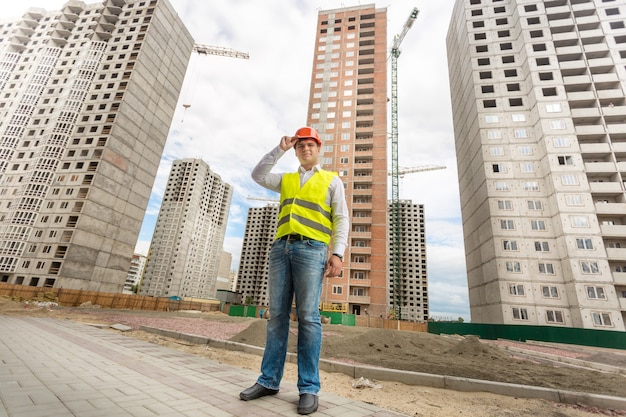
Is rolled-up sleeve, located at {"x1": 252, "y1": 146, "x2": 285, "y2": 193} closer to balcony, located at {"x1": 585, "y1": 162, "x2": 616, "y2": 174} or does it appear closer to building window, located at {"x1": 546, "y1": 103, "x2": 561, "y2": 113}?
balcony, located at {"x1": 585, "y1": 162, "x2": 616, "y2": 174}

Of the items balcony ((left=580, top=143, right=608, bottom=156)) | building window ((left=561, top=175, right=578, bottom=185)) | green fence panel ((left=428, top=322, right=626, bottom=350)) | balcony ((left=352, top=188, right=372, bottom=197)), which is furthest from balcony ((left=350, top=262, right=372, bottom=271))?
balcony ((left=580, top=143, right=608, bottom=156))

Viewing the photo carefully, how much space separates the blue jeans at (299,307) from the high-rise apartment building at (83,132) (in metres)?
40.9

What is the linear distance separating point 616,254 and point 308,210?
1480 inches

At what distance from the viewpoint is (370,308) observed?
39219 mm

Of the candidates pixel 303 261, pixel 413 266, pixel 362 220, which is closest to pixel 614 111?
pixel 362 220

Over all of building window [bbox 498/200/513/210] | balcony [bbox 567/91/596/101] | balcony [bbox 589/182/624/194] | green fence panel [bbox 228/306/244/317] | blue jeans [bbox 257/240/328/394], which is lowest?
green fence panel [bbox 228/306/244/317]

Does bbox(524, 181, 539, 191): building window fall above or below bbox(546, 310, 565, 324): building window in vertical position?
above

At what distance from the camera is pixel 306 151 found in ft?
10.3

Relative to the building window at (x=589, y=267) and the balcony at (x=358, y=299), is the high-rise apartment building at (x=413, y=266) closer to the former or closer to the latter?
the balcony at (x=358, y=299)

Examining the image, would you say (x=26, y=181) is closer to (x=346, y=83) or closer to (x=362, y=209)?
(x=362, y=209)

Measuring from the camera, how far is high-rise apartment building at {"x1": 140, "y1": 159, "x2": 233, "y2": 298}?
293 feet

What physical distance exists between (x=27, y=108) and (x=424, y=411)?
223 ft

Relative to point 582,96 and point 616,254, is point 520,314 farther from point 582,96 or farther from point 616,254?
point 582,96

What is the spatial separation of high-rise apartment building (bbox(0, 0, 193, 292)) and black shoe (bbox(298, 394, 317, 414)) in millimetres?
41334
